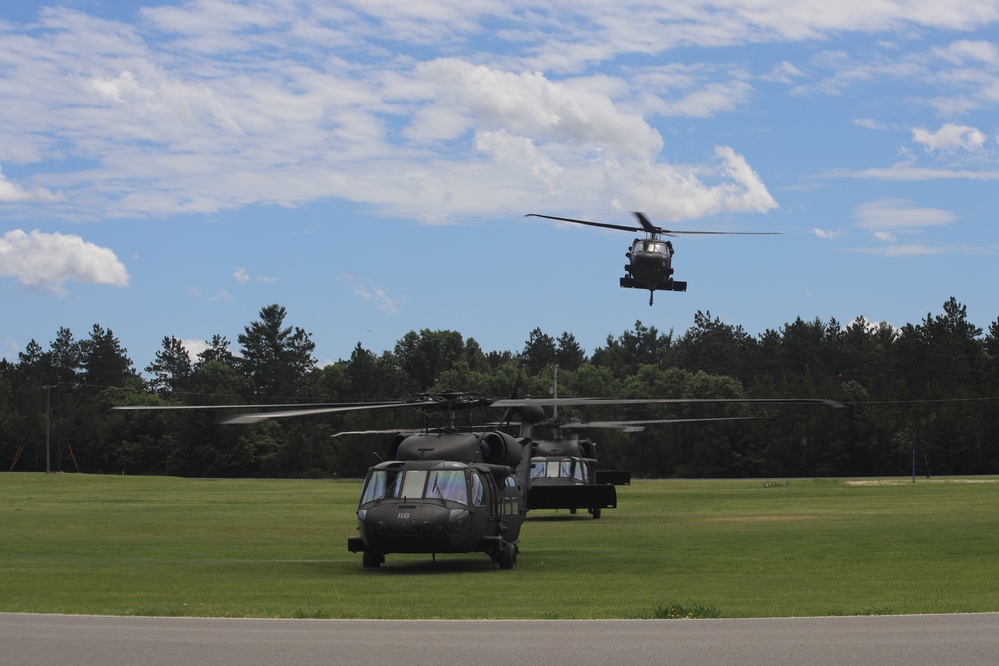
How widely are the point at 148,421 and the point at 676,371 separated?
177ft

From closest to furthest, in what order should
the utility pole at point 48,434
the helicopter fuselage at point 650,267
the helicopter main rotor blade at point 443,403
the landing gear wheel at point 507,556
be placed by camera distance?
the helicopter main rotor blade at point 443,403, the landing gear wheel at point 507,556, the helicopter fuselage at point 650,267, the utility pole at point 48,434

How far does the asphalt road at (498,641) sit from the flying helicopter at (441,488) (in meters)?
7.27

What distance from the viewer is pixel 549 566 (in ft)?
78.7

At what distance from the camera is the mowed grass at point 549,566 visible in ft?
53.0

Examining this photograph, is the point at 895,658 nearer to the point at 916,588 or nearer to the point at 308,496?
the point at 916,588

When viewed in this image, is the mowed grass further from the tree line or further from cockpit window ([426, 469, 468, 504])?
the tree line

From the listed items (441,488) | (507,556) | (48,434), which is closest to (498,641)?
(441,488)

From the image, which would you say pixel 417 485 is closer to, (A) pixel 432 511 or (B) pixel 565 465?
(A) pixel 432 511

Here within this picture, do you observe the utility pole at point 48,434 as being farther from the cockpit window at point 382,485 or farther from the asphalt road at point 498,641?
the asphalt road at point 498,641

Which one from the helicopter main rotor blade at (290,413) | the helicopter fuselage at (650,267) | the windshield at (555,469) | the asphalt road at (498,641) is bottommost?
the asphalt road at (498,641)

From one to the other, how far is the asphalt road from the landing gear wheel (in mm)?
9281

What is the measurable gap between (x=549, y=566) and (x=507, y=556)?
92 cm

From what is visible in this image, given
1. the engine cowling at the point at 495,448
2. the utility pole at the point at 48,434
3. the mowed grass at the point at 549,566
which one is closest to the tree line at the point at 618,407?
the utility pole at the point at 48,434

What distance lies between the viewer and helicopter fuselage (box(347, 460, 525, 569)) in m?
22.2
